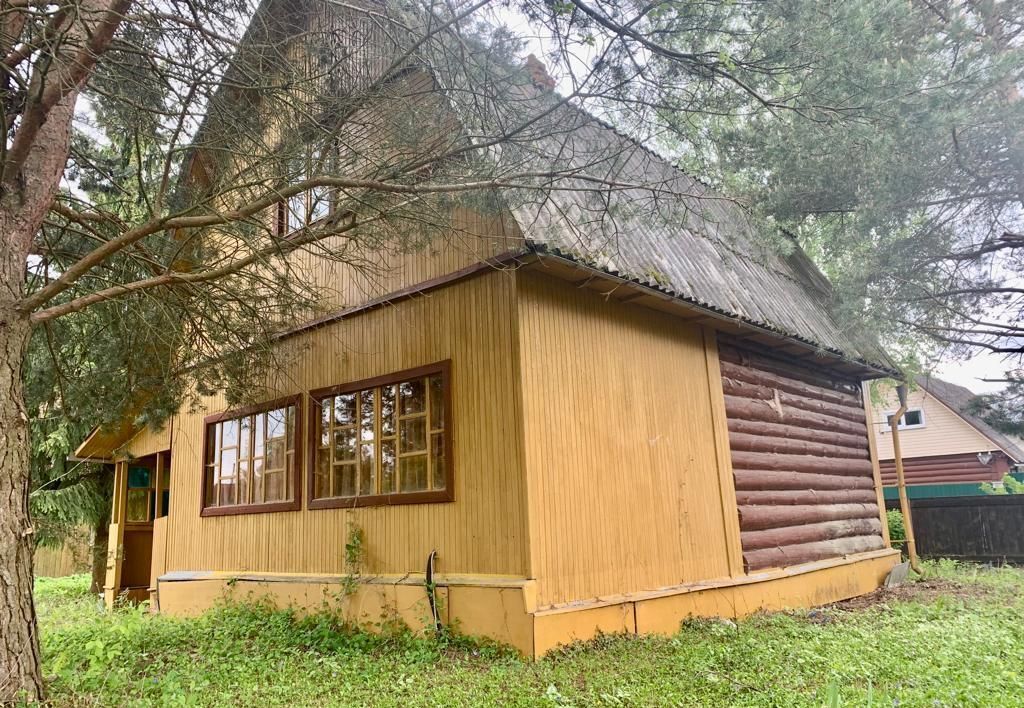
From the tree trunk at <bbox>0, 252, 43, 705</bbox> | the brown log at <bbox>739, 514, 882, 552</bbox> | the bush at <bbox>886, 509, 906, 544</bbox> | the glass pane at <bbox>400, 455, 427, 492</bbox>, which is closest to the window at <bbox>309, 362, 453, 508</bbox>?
the glass pane at <bbox>400, 455, 427, 492</bbox>

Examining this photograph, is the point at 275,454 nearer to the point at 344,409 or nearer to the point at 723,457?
the point at 344,409

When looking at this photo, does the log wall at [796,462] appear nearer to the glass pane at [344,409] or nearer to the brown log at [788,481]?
the brown log at [788,481]

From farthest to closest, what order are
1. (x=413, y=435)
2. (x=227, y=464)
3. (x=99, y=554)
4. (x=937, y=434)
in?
(x=937, y=434), (x=99, y=554), (x=227, y=464), (x=413, y=435)

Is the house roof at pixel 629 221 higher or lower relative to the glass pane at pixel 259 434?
higher

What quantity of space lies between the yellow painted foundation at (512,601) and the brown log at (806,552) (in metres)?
0.12

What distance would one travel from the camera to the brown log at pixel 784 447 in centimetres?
924

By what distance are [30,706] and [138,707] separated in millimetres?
650

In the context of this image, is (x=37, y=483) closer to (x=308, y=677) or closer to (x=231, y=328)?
(x=231, y=328)

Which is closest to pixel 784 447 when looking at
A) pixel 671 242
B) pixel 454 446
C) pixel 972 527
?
pixel 671 242

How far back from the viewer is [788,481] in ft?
33.0

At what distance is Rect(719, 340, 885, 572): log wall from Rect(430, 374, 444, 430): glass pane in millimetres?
3939

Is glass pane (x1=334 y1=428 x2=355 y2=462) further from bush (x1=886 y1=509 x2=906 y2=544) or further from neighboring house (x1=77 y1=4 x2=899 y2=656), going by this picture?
bush (x1=886 y1=509 x2=906 y2=544)

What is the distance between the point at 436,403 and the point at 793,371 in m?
6.15

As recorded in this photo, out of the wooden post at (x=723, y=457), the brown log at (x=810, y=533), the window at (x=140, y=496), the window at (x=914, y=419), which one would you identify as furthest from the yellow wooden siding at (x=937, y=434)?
the window at (x=140, y=496)
